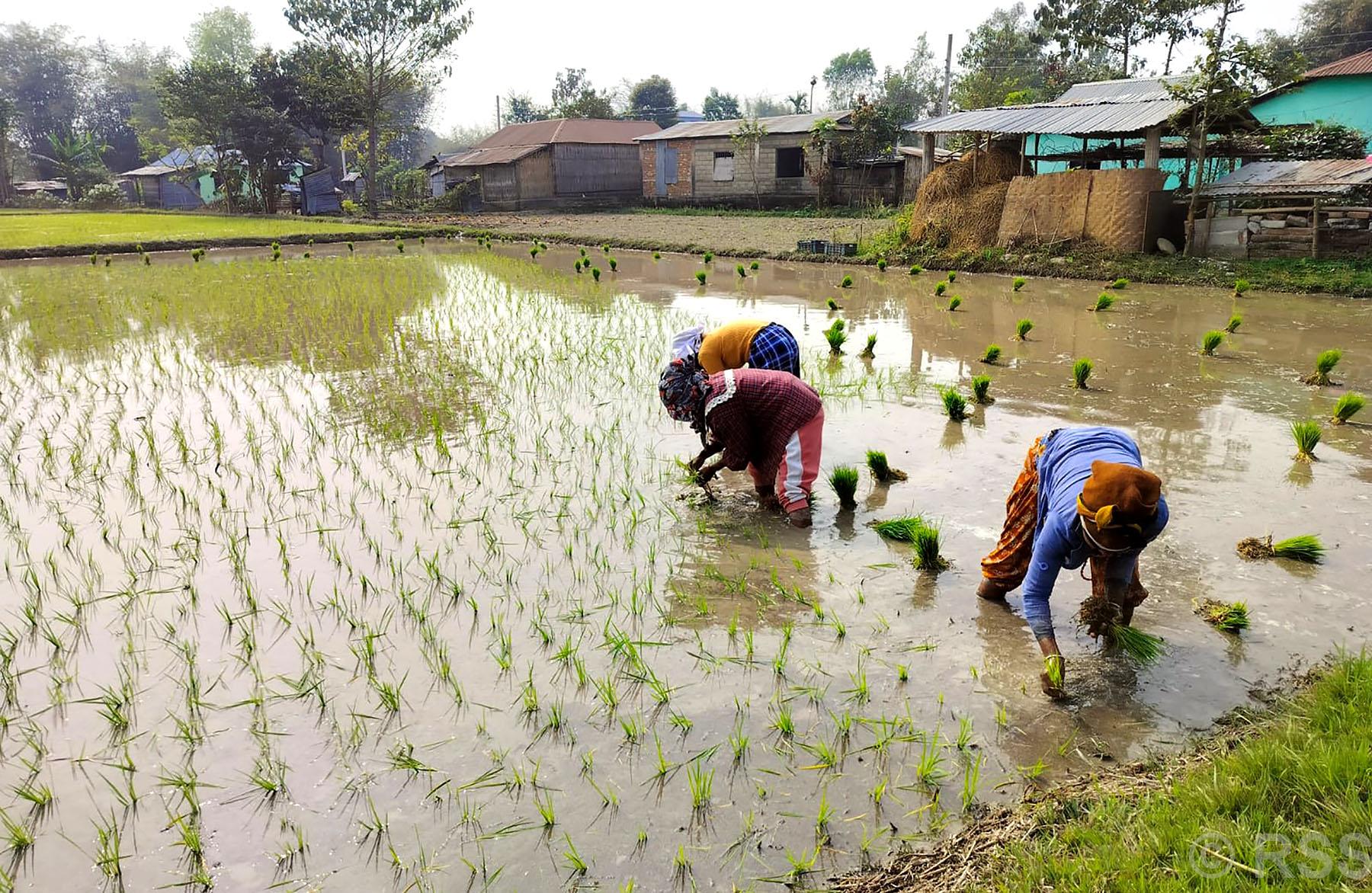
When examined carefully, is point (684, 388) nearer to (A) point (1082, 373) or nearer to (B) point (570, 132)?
(A) point (1082, 373)

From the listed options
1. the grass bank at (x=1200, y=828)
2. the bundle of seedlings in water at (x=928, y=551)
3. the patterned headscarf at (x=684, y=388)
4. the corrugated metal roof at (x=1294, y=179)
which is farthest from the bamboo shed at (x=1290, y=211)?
the grass bank at (x=1200, y=828)

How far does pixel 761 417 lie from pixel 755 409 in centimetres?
6

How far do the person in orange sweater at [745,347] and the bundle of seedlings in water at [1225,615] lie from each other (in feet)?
8.00

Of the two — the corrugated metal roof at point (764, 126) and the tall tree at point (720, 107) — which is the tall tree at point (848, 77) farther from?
the corrugated metal roof at point (764, 126)

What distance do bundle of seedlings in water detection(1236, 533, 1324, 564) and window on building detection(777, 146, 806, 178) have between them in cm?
2524

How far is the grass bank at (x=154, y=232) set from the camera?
18750 millimetres

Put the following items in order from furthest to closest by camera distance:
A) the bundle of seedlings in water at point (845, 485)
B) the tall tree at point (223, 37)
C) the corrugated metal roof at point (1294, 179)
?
1. the tall tree at point (223, 37)
2. the corrugated metal roof at point (1294, 179)
3. the bundle of seedlings in water at point (845, 485)

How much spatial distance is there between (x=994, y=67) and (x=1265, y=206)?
2015 cm

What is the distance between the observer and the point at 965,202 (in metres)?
15.7

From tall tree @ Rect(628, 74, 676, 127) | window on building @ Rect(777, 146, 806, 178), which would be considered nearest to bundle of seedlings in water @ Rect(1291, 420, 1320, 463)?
window on building @ Rect(777, 146, 806, 178)

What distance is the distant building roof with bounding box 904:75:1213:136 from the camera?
13.3 meters

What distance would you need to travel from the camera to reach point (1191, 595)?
3740 millimetres

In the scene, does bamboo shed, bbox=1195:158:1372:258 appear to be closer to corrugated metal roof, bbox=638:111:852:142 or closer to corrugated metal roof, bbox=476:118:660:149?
corrugated metal roof, bbox=638:111:852:142

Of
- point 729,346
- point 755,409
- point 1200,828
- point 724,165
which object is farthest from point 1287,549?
point 724,165
